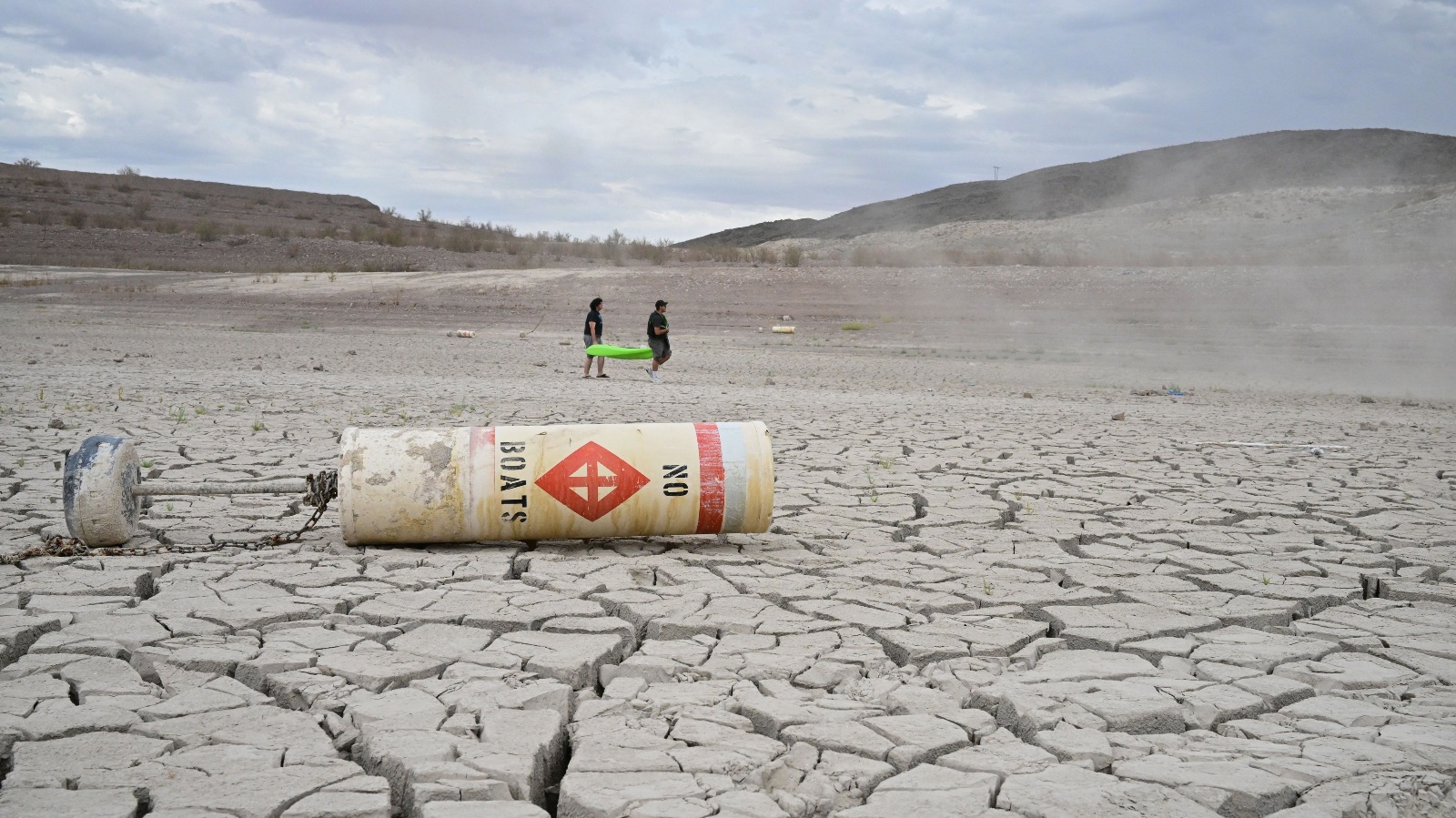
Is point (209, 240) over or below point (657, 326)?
over

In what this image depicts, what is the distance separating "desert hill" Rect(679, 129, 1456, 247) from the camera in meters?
47.3

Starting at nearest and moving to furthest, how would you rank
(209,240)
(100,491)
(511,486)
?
(100,491)
(511,486)
(209,240)

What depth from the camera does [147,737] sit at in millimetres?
2797

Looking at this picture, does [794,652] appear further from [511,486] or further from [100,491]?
[100,491]

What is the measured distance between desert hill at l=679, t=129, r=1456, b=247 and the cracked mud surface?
4128 cm

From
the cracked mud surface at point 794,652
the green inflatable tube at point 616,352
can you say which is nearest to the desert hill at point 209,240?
the green inflatable tube at point 616,352

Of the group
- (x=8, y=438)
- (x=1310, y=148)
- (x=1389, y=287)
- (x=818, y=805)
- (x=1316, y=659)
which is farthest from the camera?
(x=1310, y=148)

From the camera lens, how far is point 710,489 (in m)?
4.62

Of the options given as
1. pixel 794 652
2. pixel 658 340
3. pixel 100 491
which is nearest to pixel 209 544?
pixel 100 491

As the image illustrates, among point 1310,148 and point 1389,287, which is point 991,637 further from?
point 1310,148

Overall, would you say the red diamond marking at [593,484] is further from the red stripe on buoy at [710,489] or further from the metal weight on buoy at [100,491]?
the metal weight on buoy at [100,491]

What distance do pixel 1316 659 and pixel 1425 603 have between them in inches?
42.3

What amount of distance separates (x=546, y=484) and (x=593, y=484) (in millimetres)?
198

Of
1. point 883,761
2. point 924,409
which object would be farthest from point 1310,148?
point 883,761
